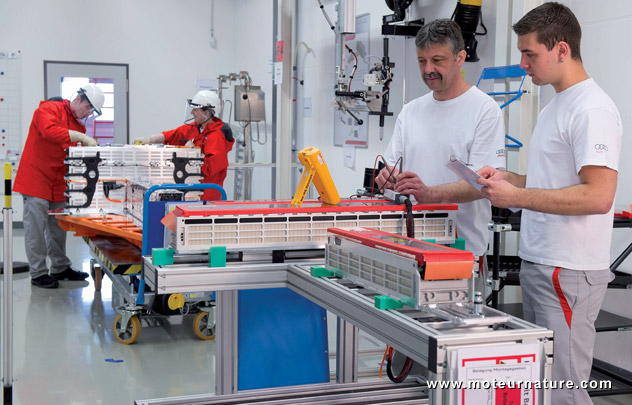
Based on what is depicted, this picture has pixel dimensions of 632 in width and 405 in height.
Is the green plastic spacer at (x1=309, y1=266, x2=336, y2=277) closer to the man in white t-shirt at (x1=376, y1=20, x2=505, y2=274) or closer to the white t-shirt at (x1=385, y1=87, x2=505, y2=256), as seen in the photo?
the man in white t-shirt at (x1=376, y1=20, x2=505, y2=274)

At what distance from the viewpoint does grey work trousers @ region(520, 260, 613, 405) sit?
2.06 m

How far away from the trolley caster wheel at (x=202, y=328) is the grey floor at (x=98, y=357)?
0.05 meters

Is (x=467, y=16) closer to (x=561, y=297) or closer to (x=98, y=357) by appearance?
(x=561, y=297)

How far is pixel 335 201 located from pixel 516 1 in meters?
2.16

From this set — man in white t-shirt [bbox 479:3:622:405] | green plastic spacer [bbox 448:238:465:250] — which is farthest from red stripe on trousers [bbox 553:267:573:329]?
green plastic spacer [bbox 448:238:465:250]

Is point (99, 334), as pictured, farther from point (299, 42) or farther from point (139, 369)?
point (299, 42)

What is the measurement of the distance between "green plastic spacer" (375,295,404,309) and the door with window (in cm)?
825

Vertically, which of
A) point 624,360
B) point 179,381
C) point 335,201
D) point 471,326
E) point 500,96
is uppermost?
point 500,96

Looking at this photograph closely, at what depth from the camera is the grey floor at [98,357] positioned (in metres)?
3.71

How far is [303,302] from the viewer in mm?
2822

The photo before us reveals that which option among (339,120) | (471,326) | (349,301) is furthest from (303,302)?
(339,120)

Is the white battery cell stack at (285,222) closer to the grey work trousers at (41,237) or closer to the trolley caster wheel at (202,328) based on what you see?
the trolley caster wheel at (202,328)

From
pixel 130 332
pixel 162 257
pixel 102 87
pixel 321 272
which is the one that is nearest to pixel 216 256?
pixel 162 257

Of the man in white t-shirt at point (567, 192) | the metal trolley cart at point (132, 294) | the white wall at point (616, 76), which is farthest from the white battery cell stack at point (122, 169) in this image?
the man in white t-shirt at point (567, 192)
